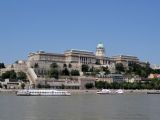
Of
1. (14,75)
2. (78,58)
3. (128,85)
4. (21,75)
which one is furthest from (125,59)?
(14,75)

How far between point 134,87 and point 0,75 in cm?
2973

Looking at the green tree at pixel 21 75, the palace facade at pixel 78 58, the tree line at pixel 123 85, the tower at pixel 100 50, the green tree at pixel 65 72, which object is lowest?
the tree line at pixel 123 85

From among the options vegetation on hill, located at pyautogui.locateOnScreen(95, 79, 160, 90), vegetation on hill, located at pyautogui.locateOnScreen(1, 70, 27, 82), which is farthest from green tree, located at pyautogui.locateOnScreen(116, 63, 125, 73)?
vegetation on hill, located at pyautogui.locateOnScreen(1, 70, 27, 82)

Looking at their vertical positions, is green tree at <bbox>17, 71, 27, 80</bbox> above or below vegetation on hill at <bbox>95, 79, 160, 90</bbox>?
above

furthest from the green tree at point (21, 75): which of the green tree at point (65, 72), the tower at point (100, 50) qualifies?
the tower at point (100, 50)

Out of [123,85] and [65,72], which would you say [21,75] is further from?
[123,85]

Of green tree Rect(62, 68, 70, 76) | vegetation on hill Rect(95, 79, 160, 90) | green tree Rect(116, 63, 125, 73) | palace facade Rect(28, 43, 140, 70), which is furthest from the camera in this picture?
green tree Rect(116, 63, 125, 73)

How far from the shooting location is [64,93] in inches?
2672

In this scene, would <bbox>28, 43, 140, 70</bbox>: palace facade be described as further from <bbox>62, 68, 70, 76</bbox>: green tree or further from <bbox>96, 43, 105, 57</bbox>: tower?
<bbox>62, 68, 70, 76</bbox>: green tree

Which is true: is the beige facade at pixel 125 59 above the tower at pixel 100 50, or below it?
below

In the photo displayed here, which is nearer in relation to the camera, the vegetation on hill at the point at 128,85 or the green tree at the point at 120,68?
the vegetation on hill at the point at 128,85

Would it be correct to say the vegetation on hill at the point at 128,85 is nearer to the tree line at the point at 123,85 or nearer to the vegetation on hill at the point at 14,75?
the tree line at the point at 123,85

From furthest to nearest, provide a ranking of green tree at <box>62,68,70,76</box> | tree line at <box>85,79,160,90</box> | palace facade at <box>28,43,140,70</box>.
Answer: palace facade at <box>28,43,140,70</box>, green tree at <box>62,68,70,76</box>, tree line at <box>85,79,160,90</box>

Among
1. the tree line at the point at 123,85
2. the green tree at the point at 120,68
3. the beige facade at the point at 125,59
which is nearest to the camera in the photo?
the tree line at the point at 123,85
